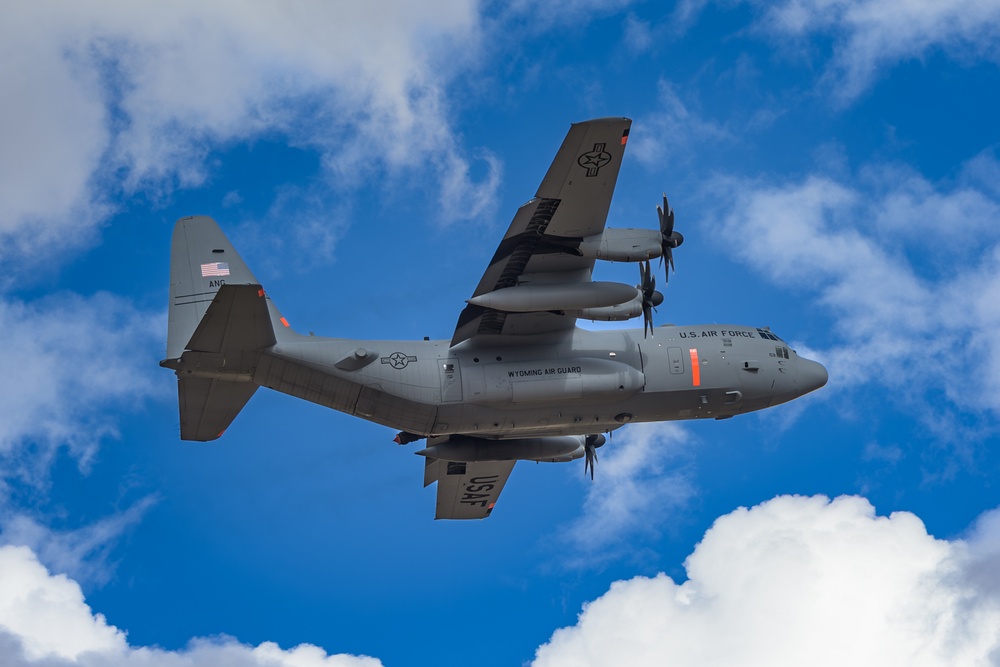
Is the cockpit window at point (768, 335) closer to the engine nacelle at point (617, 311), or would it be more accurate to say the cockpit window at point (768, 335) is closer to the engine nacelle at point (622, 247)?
the engine nacelle at point (617, 311)

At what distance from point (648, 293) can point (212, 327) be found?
10.4m

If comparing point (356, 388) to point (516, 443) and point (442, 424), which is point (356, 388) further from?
point (516, 443)

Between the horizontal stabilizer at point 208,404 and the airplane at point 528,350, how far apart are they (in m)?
0.04

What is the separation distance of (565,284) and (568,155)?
125 inches

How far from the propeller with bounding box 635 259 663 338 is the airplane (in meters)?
0.03

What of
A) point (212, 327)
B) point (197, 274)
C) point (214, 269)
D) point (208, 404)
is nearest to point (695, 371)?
point (212, 327)

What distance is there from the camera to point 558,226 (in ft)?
111

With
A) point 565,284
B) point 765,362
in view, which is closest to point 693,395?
point 765,362

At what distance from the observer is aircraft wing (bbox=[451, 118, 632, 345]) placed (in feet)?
108

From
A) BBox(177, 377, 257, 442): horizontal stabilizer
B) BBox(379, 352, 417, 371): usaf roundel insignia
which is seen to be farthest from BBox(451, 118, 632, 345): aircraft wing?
BBox(177, 377, 257, 442): horizontal stabilizer

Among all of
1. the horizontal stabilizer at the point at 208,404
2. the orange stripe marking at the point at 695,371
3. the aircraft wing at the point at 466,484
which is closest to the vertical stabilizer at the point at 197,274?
the horizontal stabilizer at the point at 208,404

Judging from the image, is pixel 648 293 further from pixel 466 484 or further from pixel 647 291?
Answer: pixel 466 484

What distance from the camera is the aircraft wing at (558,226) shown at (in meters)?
32.9

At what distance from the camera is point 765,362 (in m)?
37.4
